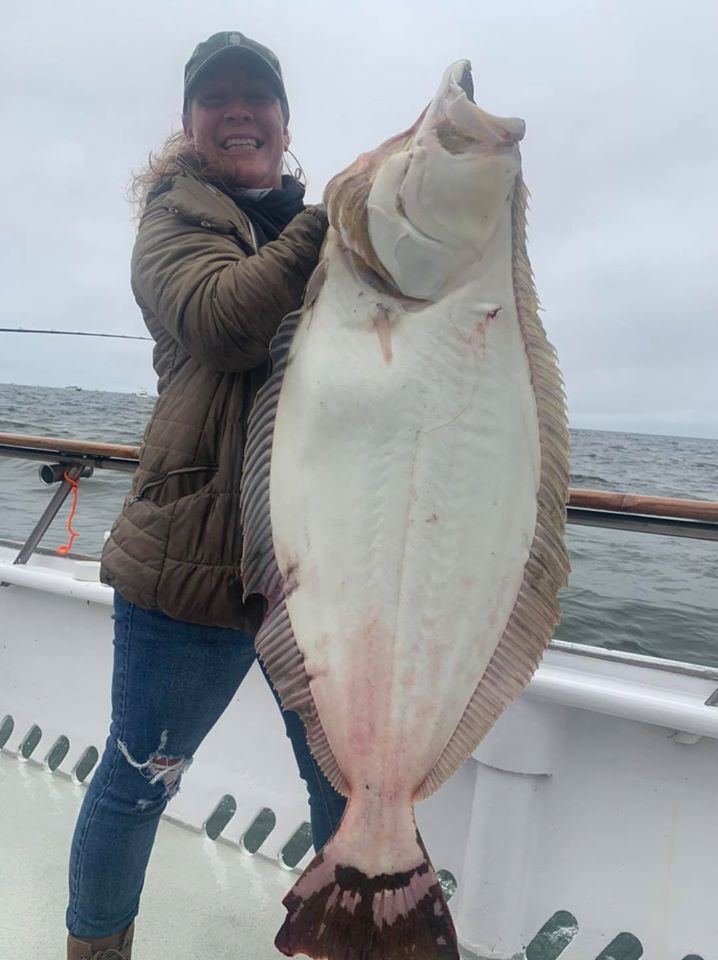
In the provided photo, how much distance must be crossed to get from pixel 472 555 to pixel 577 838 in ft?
4.28

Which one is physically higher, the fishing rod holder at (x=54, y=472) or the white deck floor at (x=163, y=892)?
the fishing rod holder at (x=54, y=472)

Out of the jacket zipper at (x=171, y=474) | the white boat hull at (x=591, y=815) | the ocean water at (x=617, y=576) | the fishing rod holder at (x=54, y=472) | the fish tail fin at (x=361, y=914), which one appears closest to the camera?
the fish tail fin at (x=361, y=914)

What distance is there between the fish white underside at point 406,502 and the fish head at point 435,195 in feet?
0.17

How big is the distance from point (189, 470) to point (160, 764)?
24.8 inches

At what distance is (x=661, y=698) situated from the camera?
6.47 feet

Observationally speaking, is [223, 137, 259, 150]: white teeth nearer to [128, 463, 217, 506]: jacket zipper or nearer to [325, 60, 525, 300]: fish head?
[325, 60, 525, 300]: fish head

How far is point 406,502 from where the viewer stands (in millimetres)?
1309

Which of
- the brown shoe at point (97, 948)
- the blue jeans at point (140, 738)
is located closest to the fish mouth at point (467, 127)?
the blue jeans at point (140, 738)

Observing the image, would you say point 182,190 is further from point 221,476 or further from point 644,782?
point 644,782

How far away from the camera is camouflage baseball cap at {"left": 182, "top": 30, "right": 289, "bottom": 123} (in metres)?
1.51

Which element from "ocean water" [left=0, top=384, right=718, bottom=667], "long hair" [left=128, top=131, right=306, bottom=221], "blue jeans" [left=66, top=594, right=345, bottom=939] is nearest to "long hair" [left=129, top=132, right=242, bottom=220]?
"long hair" [left=128, top=131, right=306, bottom=221]

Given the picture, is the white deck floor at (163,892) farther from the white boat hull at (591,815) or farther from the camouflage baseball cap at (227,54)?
the camouflage baseball cap at (227,54)

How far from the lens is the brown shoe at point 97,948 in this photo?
62.4 inches

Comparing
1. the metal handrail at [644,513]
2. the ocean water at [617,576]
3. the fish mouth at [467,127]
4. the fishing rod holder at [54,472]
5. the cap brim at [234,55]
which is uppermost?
the cap brim at [234,55]
